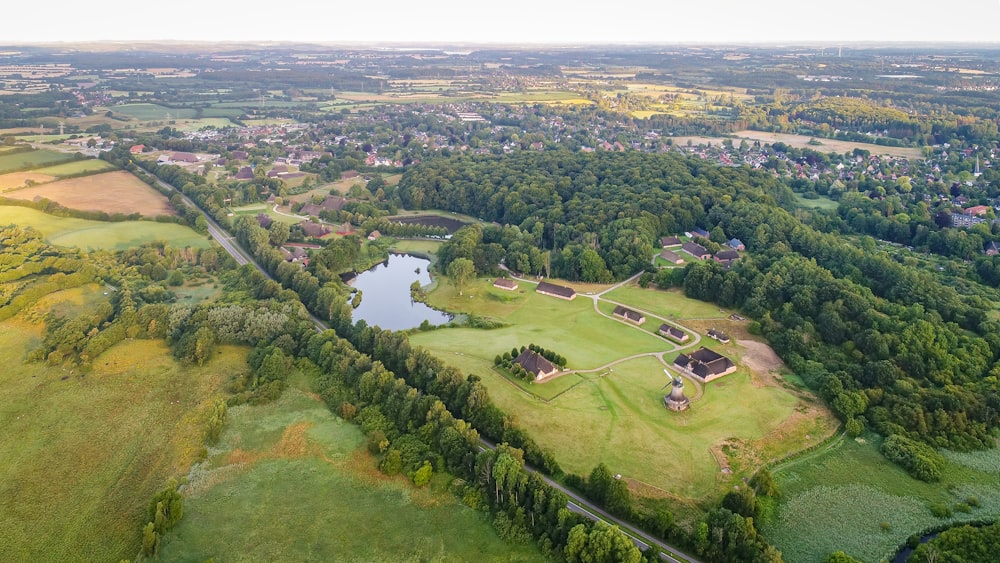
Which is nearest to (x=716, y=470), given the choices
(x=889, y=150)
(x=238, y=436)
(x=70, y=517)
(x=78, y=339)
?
(x=238, y=436)

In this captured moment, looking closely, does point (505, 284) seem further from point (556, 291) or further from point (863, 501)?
point (863, 501)

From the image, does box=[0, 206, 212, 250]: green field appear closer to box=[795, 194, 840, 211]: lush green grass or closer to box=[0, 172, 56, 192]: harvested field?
box=[0, 172, 56, 192]: harvested field

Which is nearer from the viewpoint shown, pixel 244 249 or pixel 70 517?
pixel 70 517

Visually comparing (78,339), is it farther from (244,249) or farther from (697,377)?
(697,377)

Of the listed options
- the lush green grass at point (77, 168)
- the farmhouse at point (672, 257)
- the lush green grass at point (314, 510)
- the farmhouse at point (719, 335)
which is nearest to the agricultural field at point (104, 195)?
the lush green grass at point (77, 168)

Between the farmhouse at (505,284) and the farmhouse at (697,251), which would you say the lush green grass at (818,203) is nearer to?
the farmhouse at (697,251)

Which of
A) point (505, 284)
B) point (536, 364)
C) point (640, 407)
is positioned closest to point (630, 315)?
point (536, 364)
